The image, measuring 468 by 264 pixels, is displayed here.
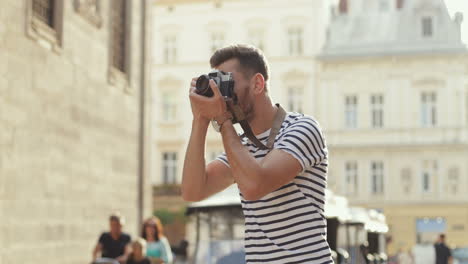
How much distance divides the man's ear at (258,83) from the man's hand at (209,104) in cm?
21

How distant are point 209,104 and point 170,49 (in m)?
45.4

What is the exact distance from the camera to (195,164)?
11.1ft

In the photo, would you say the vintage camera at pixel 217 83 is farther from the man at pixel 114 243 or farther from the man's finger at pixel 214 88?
the man at pixel 114 243

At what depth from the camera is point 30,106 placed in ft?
44.2

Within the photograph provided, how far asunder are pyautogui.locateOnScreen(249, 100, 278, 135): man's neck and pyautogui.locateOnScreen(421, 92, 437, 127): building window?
42103mm

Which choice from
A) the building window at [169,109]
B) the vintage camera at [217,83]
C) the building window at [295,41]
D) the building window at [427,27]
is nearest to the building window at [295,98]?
the building window at [295,41]

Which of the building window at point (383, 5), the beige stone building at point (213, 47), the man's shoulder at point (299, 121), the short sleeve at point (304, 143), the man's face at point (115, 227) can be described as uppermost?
the building window at point (383, 5)

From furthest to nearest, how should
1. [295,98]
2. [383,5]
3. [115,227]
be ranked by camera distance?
[383,5], [295,98], [115,227]

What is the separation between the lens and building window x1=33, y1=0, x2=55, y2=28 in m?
14.3

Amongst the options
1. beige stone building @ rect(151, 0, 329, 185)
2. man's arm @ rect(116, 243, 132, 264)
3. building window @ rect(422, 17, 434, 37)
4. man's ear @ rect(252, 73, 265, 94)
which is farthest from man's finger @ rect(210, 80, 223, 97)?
building window @ rect(422, 17, 434, 37)

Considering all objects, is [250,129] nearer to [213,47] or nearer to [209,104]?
[209,104]

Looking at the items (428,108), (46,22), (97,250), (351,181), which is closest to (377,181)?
(351,181)

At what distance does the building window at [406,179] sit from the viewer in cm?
4353

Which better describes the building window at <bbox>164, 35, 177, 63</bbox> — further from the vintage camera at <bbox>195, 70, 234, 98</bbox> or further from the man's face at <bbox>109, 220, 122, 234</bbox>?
the vintage camera at <bbox>195, 70, 234, 98</bbox>
